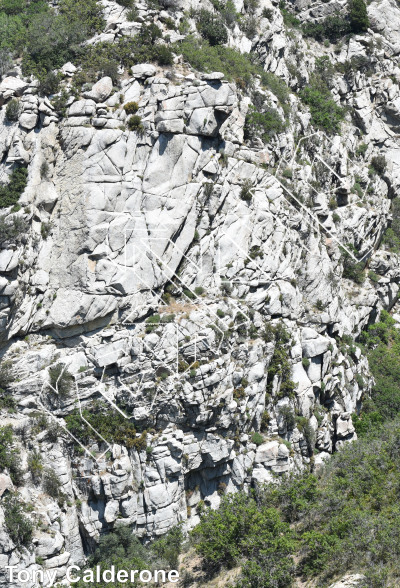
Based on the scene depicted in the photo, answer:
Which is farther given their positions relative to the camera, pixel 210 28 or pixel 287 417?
pixel 210 28

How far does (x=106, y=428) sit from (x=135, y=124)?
16.1 meters

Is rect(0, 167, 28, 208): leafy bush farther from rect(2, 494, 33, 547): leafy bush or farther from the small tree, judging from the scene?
the small tree

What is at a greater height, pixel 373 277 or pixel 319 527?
pixel 373 277

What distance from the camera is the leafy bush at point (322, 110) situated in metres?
48.1

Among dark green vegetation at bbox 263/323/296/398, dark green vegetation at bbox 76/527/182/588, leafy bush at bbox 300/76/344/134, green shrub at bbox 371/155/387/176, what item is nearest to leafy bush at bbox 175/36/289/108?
leafy bush at bbox 300/76/344/134

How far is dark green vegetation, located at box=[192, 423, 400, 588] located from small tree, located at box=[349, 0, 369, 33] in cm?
3653

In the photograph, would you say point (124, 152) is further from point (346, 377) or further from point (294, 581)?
point (294, 581)

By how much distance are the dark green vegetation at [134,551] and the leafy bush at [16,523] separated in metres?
3.15

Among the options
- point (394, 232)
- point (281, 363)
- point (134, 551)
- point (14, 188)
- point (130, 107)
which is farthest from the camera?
point (394, 232)

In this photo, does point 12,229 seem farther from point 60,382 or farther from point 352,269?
point 352,269

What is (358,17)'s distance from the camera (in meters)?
55.7

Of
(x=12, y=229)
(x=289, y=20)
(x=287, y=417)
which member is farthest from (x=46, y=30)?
(x=287, y=417)

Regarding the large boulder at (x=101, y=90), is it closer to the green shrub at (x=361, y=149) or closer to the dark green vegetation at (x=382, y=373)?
the green shrub at (x=361, y=149)

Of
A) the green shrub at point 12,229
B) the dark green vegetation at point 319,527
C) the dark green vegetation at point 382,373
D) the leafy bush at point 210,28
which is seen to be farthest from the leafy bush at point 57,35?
the dark green vegetation at point 382,373
